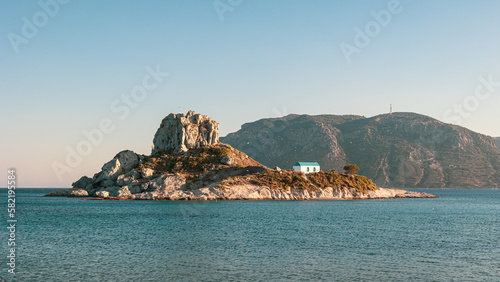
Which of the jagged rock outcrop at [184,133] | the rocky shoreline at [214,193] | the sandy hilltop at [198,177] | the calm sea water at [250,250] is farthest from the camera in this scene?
the jagged rock outcrop at [184,133]

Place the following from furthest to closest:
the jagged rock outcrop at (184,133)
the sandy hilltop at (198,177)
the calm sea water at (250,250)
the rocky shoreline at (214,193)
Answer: the jagged rock outcrop at (184,133) → the sandy hilltop at (198,177) → the rocky shoreline at (214,193) → the calm sea water at (250,250)

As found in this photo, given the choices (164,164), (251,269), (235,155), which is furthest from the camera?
(235,155)

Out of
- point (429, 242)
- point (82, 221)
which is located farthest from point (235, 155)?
point (429, 242)

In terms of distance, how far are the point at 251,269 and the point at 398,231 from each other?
34.4 meters

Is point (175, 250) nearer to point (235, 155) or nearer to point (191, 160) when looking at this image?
point (191, 160)

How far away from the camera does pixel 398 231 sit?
61.7 meters

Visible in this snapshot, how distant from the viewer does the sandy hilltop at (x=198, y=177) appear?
13575 cm

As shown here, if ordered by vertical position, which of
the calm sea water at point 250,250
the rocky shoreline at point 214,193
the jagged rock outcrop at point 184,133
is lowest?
the calm sea water at point 250,250

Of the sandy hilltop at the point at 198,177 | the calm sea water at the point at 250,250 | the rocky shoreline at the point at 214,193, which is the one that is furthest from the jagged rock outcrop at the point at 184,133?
the calm sea water at the point at 250,250

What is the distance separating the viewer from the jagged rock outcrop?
163 m

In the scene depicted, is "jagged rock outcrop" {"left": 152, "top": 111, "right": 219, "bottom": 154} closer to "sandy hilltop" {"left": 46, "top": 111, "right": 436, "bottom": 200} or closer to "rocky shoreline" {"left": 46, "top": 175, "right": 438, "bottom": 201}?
"sandy hilltop" {"left": 46, "top": 111, "right": 436, "bottom": 200}

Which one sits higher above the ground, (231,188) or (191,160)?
(191,160)

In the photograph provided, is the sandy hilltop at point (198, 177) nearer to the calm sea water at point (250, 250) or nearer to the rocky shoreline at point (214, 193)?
the rocky shoreline at point (214, 193)

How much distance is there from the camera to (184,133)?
16262 centimetres
